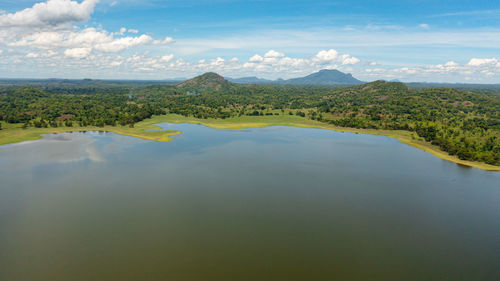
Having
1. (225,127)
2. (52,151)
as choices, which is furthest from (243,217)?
(225,127)

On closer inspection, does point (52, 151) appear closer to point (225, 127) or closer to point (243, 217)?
point (243, 217)

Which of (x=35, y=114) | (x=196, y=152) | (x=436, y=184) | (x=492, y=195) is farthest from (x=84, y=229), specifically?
(x=35, y=114)

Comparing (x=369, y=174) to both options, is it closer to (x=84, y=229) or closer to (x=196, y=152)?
(x=196, y=152)

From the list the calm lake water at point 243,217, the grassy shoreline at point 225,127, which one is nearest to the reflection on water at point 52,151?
the calm lake water at point 243,217

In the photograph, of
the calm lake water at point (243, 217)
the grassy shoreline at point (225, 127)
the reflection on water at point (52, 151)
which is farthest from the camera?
the grassy shoreline at point (225, 127)

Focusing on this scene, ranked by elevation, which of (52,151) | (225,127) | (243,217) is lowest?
(243,217)

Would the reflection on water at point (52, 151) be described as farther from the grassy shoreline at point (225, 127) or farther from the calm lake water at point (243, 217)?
the grassy shoreline at point (225, 127)

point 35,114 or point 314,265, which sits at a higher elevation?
point 35,114
